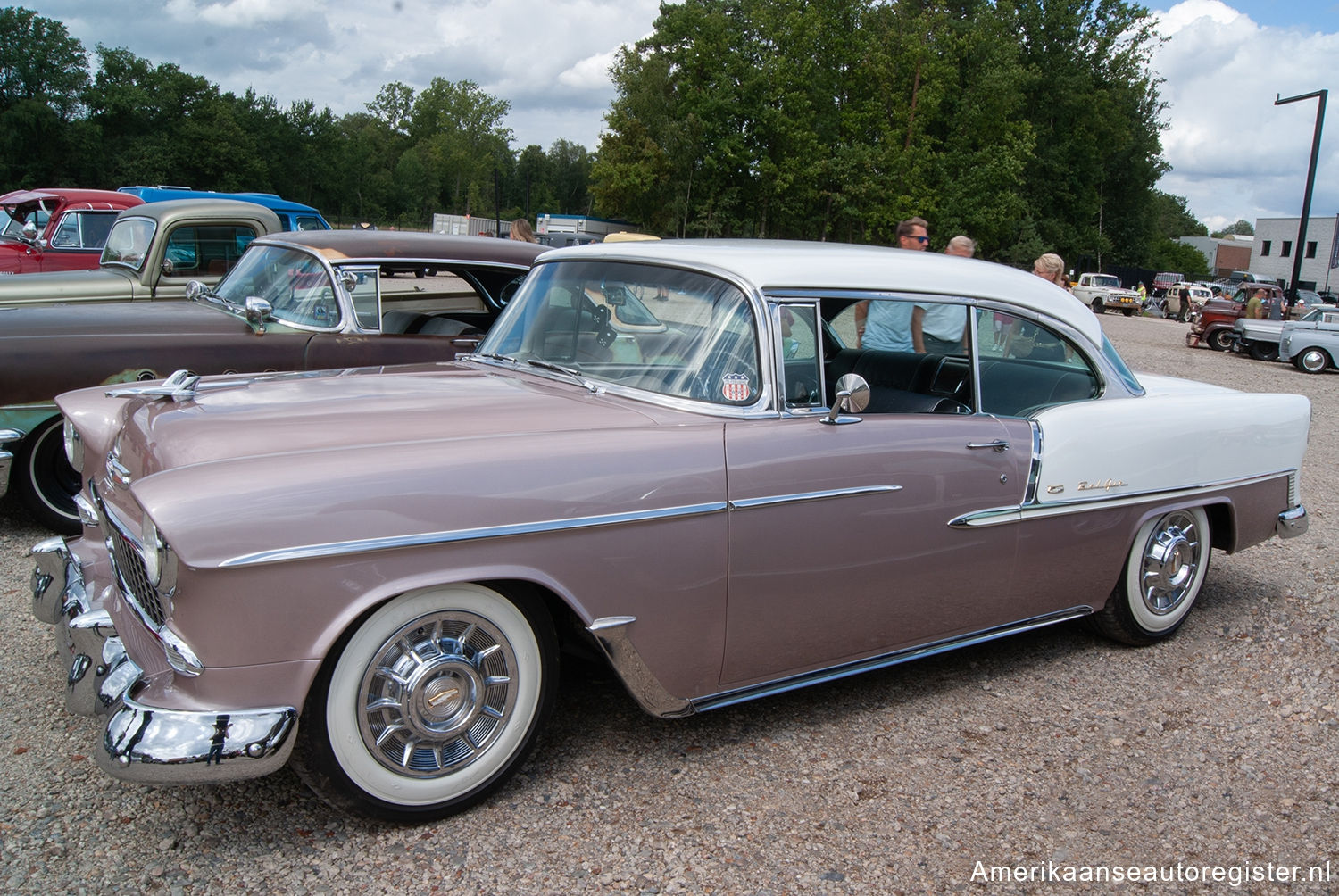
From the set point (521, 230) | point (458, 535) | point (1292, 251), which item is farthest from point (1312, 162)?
point (1292, 251)

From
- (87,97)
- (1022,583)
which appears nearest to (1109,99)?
(1022,583)

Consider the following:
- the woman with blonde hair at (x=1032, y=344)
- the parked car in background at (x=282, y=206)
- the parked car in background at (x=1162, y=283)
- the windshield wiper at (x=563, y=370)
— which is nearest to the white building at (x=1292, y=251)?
the parked car in background at (x=1162, y=283)

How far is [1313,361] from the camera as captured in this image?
760 inches

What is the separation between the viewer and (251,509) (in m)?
2.22

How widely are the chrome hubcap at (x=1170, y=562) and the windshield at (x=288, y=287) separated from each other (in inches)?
170

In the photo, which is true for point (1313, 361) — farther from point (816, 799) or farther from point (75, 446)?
point (75, 446)

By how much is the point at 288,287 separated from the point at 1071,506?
14.7ft

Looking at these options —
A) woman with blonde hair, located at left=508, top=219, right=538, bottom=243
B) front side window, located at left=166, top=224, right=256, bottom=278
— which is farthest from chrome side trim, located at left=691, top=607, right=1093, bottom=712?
woman with blonde hair, located at left=508, top=219, right=538, bottom=243

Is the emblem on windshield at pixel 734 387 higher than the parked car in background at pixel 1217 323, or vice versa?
the parked car in background at pixel 1217 323

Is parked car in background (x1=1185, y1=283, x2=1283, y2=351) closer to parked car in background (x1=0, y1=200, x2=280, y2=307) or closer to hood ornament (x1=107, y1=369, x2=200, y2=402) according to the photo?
parked car in background (x1=0, y1=200, x2=280, y2=307)

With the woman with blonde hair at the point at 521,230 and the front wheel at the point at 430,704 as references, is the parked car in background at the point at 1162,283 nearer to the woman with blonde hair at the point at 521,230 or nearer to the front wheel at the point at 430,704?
the woman with blonde hair at the point at 521,230

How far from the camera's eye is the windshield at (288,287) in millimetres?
5660

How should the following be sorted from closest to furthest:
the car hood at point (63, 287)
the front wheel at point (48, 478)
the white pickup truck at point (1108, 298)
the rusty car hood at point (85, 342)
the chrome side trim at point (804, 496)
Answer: the chrome side trim at point (804, 496) → the rusty car hood at point (85, 342) → the front wheel at point (48, 478) → the car hood at point (63, 287) → the white pickup truck at point (1108, 298)

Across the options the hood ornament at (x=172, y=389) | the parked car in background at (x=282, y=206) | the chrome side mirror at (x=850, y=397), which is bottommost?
the hood ornament at (x=172, y=389)
